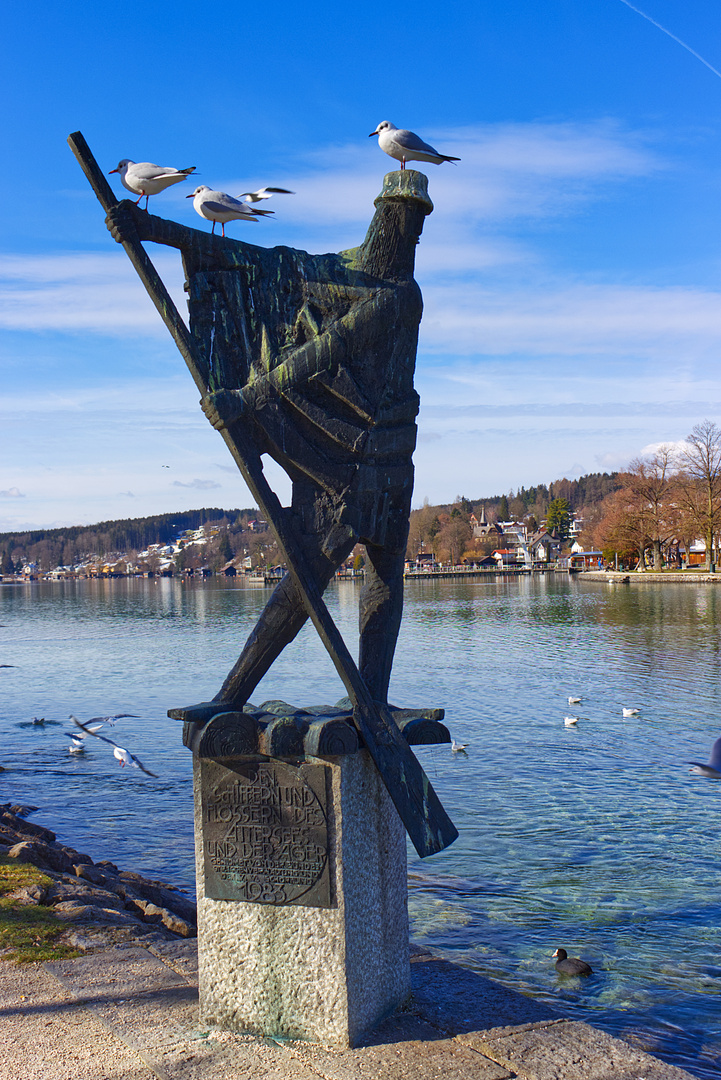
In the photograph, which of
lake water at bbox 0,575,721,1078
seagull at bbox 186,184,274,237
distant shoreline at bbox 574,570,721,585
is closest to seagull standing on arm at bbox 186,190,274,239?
seagull at bbox 186,184,274,237

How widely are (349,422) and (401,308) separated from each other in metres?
0.76

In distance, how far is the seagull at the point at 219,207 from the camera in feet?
19.3

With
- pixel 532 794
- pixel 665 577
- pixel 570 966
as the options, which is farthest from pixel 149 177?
pixel 665 577

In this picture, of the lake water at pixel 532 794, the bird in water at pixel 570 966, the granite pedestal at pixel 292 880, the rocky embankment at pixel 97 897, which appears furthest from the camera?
the lake water at pixel 532 794

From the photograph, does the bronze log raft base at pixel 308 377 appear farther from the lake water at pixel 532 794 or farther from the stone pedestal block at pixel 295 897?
the lake water at pixel 532 794

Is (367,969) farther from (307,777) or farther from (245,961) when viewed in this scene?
(307,777)

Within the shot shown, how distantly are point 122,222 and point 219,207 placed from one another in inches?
31.1

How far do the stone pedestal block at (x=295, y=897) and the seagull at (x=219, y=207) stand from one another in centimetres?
339

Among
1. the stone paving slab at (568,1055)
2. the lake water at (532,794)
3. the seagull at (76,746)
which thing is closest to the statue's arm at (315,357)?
the stone paving slab at (568,1055)

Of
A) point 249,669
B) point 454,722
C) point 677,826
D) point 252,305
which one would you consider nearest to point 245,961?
point 249,669

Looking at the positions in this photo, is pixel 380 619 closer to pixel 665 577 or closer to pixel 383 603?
pixel 383 603

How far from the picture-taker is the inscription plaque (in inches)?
198

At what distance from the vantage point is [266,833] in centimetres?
515

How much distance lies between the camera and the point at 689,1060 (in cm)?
650
